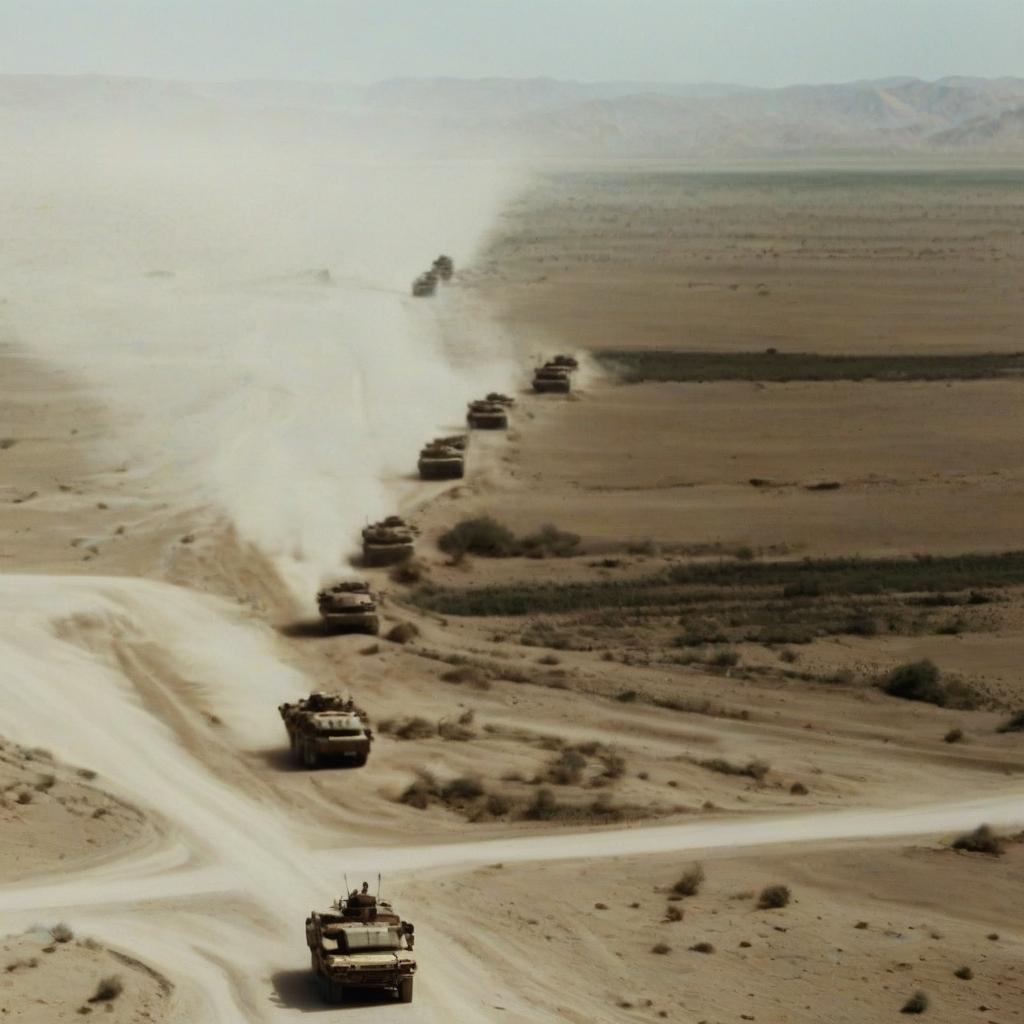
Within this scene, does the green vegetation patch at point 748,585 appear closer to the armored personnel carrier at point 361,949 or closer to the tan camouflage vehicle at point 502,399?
the armored personnel carrier at point 361,949

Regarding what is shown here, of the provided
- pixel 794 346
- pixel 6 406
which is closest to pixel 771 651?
pixel 6 406

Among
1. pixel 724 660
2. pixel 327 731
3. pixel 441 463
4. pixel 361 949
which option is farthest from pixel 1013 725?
pixel 441 463

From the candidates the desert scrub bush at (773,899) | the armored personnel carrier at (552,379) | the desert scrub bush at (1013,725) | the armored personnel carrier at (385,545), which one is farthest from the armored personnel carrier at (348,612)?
the armored personnel carrier at (552,379)

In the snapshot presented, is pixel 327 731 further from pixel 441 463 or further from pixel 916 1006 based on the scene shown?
pixel 441 463

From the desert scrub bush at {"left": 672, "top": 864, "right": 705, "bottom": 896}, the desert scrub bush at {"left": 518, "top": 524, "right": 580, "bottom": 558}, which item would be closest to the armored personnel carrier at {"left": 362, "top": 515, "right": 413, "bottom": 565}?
the desert scrub bush at {"left": 518, "top": 524, "right": 580, "bottom": 558}

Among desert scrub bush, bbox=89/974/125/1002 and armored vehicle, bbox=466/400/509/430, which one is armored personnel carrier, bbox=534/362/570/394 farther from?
desert scrub bush, bbox=89/974/125/1002

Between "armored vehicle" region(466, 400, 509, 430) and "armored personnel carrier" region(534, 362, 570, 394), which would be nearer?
"armored vehicle" region(466, 400, 509, 430)
